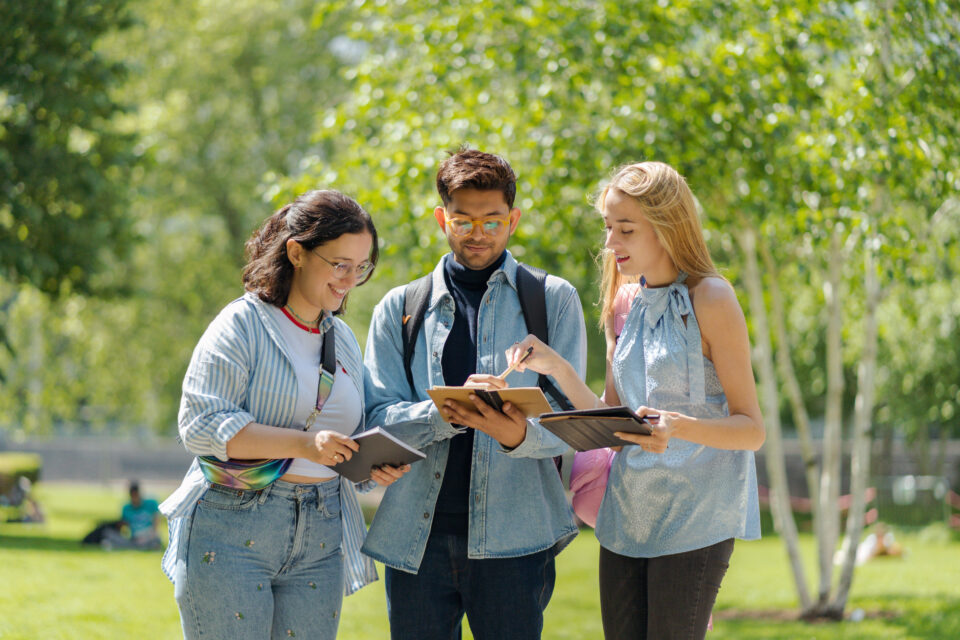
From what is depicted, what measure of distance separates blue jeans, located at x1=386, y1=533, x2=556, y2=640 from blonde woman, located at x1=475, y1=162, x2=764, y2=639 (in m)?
0.26

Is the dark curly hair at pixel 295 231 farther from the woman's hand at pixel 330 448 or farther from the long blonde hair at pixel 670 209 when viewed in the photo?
the long blonde hair at pixel 670 209

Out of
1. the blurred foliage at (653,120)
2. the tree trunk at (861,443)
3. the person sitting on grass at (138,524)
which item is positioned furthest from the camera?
the person sitting on grass at (138,524)

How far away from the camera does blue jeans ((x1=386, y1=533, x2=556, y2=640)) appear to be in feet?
9.81

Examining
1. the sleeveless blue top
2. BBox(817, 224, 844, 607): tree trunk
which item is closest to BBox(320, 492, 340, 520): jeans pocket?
the sleeveless blue top

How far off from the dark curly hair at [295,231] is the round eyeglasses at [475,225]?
0.84ft

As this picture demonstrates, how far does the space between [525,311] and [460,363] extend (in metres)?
0.26

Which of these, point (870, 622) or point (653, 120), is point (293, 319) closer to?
point (653, 120)

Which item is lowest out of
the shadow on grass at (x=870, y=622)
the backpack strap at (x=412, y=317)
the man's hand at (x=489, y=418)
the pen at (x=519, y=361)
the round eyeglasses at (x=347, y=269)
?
the shadow on grass at (x=870, y=622)

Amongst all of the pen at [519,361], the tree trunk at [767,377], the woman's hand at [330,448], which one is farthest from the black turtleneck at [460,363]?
the tree trunk at [767,377]

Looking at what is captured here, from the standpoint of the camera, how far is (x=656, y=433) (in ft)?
9.04

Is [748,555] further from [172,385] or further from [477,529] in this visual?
[477,529]

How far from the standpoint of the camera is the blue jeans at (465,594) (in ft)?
9.81

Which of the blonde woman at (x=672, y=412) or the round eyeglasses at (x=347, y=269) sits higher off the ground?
the round eyeglasses at (x=347, y=269)

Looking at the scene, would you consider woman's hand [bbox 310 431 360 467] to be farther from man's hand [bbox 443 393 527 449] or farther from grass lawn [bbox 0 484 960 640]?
grass lawn [bbox 0 484 960 640]
